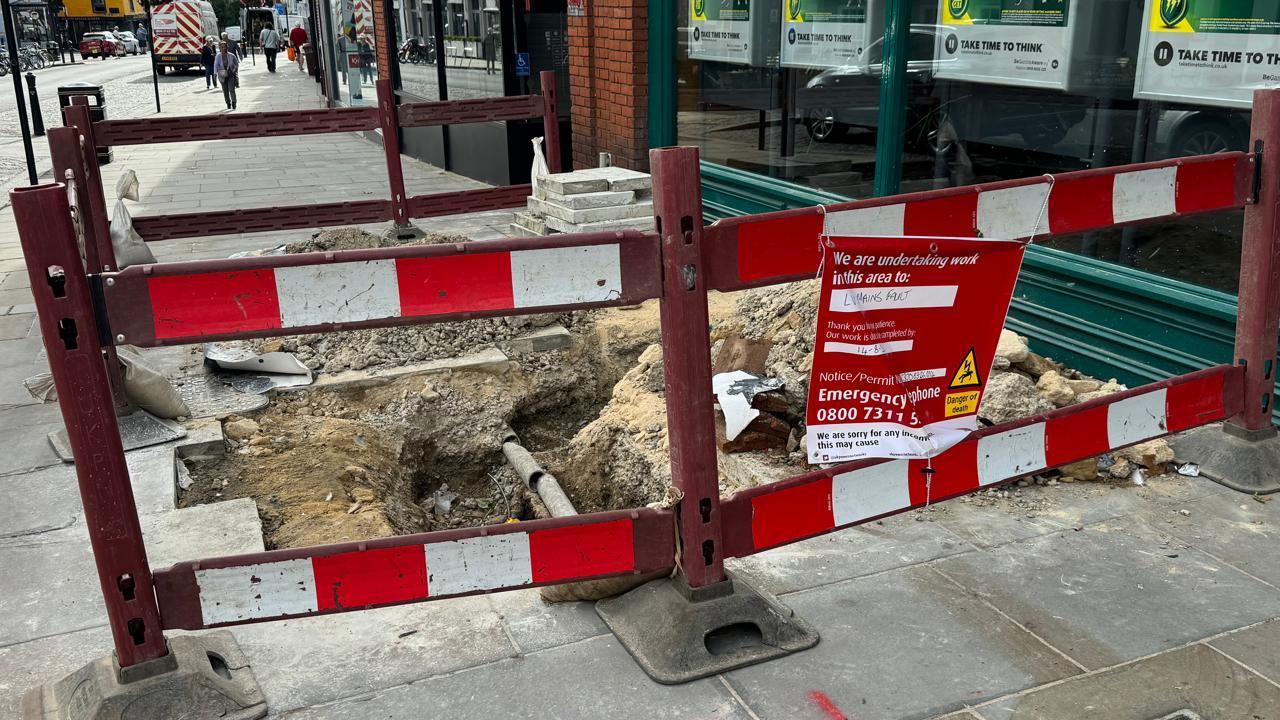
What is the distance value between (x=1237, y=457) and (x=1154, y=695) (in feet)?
6.09

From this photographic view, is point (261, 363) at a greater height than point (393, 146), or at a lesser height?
lesser

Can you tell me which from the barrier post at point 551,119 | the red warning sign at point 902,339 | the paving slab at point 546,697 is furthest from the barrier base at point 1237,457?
the barrier post at point 551,119

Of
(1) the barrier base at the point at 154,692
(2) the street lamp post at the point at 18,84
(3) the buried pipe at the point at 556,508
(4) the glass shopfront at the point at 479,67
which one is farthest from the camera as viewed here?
(4) the glass shopfront at the point at 479,67

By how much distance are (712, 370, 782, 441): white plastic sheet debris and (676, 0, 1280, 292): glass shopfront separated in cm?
216

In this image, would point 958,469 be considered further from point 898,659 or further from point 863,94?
point 863,94

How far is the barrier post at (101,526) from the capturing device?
2473 mm

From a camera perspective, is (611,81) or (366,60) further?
(366,60)

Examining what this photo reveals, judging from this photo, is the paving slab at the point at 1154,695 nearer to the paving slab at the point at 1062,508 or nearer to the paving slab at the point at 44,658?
the paving slab at the point at 1062,508

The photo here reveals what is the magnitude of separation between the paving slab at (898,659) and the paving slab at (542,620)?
22.0 inches

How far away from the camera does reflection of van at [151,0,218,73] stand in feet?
147

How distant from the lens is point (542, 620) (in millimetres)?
3377

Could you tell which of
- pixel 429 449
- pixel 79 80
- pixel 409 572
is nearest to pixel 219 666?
pixel 409 572

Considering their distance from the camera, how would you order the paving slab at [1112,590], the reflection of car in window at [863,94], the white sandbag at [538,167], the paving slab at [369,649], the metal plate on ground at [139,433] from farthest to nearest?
the white sandbag at [538,167]
the reflection of car in window at [863,94]
the metal plate on ground at [139,433]
the paving slab at [1112,590]
the paving slab at [369,649]

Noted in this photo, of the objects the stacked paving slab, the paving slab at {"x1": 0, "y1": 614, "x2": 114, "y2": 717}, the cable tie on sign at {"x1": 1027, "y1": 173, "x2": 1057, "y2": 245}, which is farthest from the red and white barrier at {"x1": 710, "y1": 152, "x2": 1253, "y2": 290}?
the stacked paving slab
